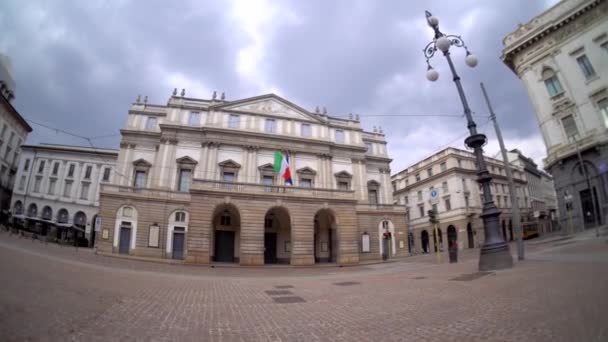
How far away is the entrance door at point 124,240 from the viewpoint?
24.1 m

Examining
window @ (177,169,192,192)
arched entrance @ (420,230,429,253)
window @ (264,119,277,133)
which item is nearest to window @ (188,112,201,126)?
window @ (177,169,192,192)

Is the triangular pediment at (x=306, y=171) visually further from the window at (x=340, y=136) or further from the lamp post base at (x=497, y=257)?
the lamp post base at (x=497, y=257)

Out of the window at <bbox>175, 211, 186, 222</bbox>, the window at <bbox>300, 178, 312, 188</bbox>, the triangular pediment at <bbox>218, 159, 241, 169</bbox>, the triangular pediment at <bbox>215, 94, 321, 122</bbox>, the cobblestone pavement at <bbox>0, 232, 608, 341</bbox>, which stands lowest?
the cobblestone pavement at <bbox>0, 232, 608, 341</bbox>

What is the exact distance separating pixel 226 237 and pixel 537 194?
188 ft

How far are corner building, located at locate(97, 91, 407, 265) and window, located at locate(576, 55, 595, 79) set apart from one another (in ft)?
62.8

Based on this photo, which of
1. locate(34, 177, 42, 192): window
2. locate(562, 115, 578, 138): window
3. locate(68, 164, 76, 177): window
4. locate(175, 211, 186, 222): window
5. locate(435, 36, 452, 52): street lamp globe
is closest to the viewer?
locate(435, 36, 452, 52): street lamp globe

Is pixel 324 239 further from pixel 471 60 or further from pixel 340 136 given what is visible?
pixel 471 60

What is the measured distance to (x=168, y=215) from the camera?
25.4 meters

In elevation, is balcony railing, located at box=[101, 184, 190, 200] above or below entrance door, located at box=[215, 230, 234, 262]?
above

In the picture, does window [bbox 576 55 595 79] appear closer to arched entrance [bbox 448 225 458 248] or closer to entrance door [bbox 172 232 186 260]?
arched entrance [bbox 448 225 458 248]

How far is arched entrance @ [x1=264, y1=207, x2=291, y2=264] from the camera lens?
85.7ft

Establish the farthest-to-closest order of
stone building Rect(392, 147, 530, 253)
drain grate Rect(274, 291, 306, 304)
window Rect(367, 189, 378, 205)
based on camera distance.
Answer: stone building Rect(392, 147, 530, 253), window Rect(367, 189, 378, 205), drain grate Rect(274, 291, 306, 304)

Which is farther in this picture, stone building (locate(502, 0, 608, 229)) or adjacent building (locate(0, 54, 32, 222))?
adjacent building (locate(0, 54, 32, 222))

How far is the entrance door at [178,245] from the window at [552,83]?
34719mm
